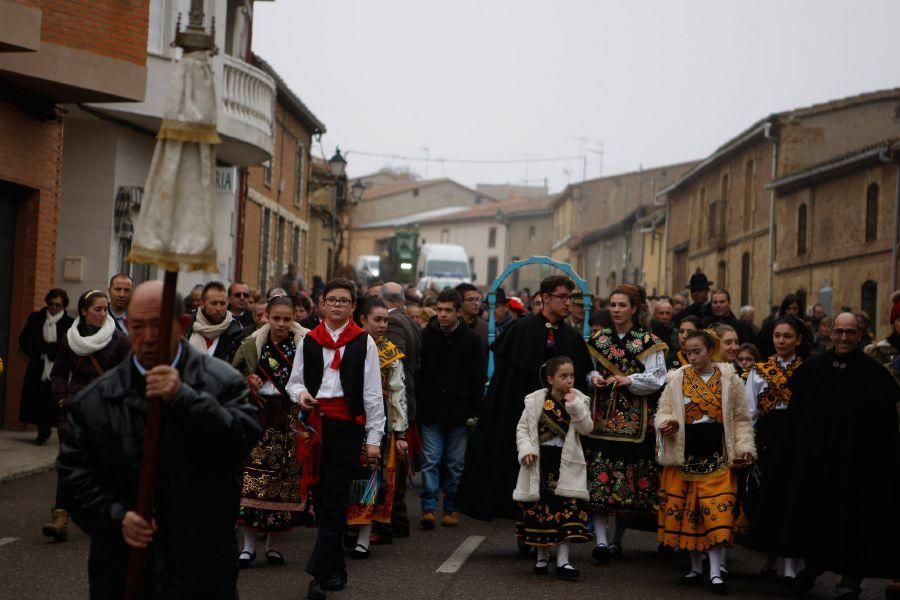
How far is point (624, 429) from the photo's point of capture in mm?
9766

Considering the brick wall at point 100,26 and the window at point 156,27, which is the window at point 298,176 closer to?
the window at point 156,27

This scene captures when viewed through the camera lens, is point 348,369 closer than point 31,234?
Yes

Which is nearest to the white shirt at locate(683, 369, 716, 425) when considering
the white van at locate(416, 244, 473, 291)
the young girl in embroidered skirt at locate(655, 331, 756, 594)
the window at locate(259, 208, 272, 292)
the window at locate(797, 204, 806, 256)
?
the young girl in embroidered skirt at locate(655, 331, 756, 594)

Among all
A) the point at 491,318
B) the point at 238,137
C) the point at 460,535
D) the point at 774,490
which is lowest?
the point at 460,535

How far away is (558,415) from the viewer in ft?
31.1

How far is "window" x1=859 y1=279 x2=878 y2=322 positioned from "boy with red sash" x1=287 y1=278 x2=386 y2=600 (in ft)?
80.9

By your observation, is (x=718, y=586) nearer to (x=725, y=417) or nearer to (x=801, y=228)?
(x=725, y=417)

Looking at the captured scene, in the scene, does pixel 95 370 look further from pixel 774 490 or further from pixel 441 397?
pixel 774 490

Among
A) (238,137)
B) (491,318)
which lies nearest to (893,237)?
(238,137)

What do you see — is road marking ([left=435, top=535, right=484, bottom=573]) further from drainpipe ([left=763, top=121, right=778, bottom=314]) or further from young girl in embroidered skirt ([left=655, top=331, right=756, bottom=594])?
drainpipe ([left=763, top=121, right=778, bottom=314])

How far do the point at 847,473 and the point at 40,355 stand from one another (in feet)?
32.3

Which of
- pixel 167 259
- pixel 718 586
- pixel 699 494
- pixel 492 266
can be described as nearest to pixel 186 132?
pixel 167 259

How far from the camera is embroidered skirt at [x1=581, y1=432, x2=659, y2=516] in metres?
9.67

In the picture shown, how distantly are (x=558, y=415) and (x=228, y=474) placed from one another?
5.15 m
